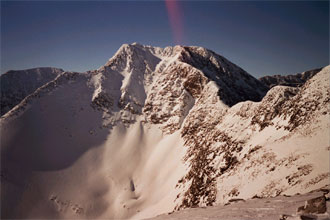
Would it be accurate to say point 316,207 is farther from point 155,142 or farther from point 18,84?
point 18,84

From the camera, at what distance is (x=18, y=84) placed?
172500 millimetres

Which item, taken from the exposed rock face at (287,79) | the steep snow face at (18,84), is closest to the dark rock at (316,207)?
the exposed rock face at (287,79)

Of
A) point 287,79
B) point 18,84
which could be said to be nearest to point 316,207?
point 287,79

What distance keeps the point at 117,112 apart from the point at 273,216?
74111 millimetres

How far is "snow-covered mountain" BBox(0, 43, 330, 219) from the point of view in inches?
894

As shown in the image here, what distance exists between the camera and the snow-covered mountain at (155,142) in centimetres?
2272

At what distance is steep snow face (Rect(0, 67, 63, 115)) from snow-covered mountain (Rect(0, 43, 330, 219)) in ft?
398

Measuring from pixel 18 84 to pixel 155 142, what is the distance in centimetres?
17806

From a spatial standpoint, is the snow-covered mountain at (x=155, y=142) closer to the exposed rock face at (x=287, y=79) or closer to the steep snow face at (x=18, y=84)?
the exposed rock face at (x=287, y=79)

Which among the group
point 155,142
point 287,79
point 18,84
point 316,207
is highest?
point 18,84

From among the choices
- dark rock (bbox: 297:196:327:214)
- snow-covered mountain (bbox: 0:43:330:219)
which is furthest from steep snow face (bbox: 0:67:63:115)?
dark rock (bbox: 297:196:327:214)

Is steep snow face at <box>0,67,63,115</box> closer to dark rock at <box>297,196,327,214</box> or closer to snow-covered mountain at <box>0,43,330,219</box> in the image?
snow-covered mountain at <box>0,43,330,219</box>

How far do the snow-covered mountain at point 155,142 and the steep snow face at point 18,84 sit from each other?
12123 cm

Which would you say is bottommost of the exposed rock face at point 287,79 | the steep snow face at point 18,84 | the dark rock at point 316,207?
the dark rock at point 316,207
